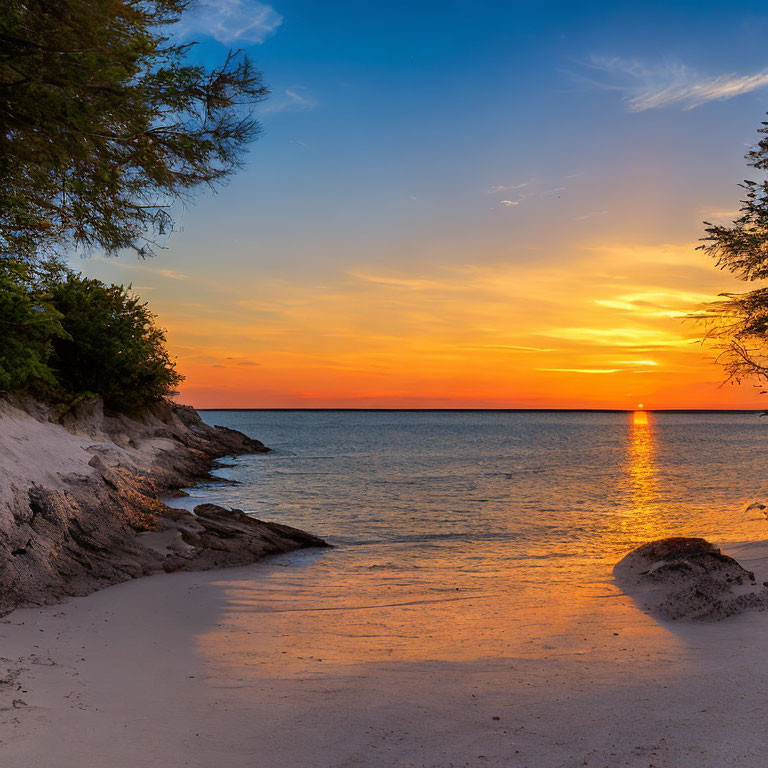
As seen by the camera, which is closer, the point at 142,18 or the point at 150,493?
the point at 142,18

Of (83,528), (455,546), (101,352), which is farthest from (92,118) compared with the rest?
(101,352)

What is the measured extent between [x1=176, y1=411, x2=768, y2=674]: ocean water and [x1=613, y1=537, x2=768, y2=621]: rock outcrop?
67cm

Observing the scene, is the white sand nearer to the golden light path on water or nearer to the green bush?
the golden light path on water

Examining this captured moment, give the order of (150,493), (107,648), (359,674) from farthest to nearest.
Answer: (150,493), (107,648), (359,674)

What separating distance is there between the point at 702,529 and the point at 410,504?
1188cm

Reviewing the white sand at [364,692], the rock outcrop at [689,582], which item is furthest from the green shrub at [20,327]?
the rock outcrop at [689,582]

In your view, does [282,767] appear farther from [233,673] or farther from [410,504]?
[410,504]

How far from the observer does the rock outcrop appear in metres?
8.92

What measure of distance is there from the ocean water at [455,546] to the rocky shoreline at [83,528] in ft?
5.10

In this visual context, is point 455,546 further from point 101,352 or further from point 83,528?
point 101,352

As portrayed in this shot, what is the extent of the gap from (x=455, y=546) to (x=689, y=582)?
8.52 metres

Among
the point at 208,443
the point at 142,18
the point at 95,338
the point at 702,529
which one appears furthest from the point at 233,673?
the point at 208,443

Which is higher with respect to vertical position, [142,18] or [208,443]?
[142,18]

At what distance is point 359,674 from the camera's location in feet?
23.0
